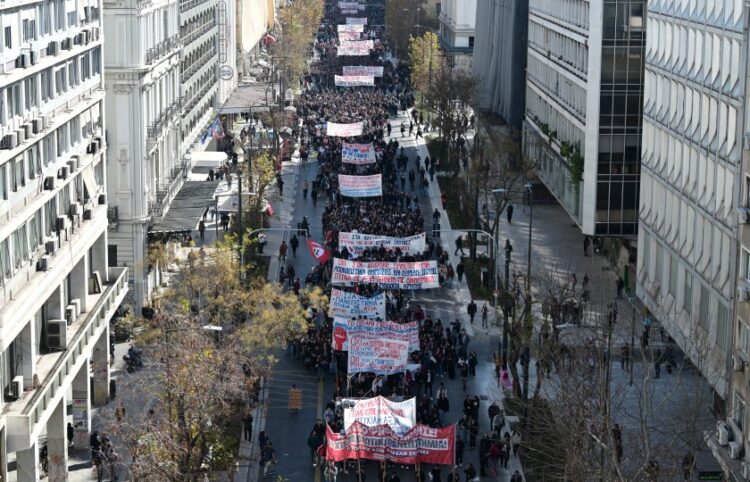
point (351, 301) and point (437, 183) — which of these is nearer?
point (351, 301)

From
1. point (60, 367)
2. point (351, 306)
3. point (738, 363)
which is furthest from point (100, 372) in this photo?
point (738, 363)

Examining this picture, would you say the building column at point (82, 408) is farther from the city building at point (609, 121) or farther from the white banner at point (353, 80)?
the white banner at point (353, 80)

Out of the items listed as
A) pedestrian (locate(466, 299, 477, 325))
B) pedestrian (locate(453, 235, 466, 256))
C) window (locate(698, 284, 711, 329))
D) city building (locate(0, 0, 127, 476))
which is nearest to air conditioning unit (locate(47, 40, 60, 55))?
city building (locate(0, 0, 127, 476))

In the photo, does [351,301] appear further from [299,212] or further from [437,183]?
[437,183]

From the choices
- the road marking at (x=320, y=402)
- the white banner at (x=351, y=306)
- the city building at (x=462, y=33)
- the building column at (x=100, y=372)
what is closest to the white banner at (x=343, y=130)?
the city building at (x=462, y=33)

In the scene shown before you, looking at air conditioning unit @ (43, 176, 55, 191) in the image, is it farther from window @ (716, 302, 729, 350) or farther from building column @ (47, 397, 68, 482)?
window @ (716, 302, 729, 350)

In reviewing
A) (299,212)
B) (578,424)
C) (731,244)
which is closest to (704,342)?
(731,244)

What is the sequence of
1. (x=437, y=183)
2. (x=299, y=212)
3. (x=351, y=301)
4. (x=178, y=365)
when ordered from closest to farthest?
(x=178, y=365) → (x=351, y=301) → (x=299, y=212) → (x=437, y=183)
